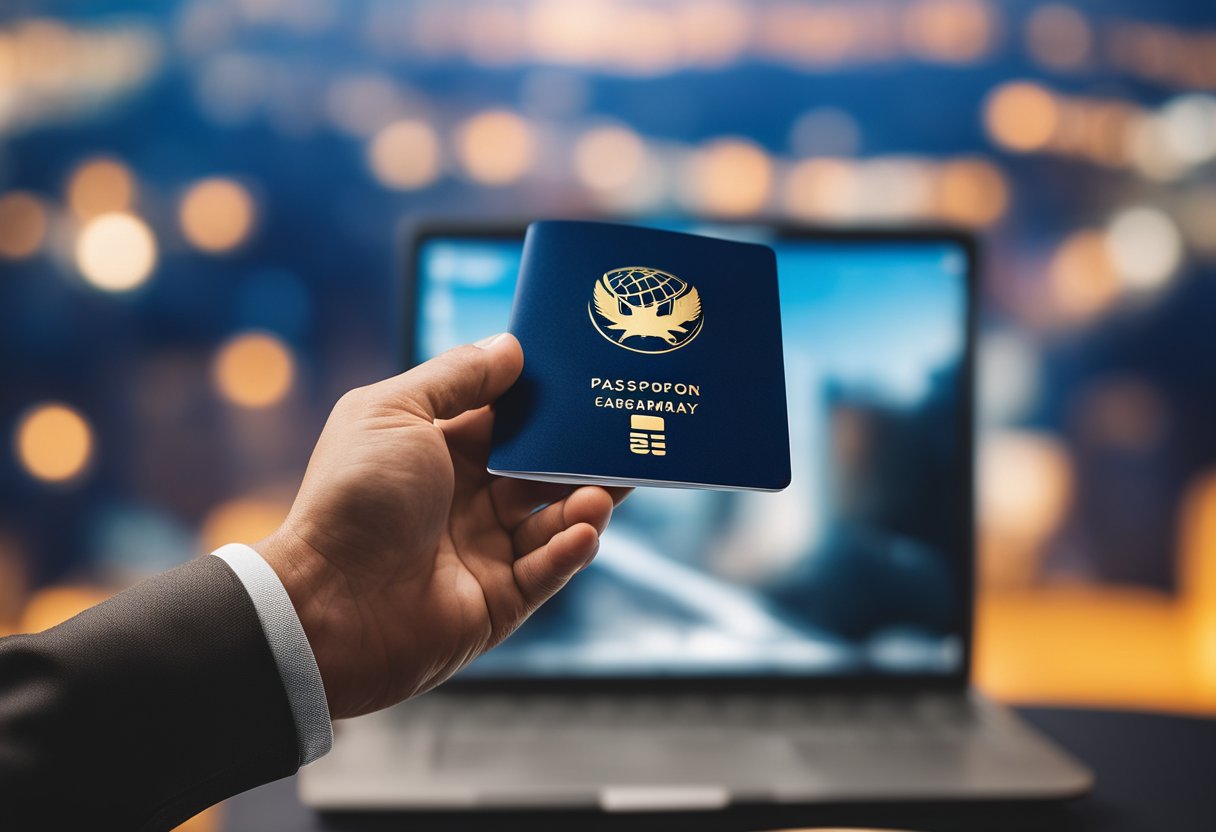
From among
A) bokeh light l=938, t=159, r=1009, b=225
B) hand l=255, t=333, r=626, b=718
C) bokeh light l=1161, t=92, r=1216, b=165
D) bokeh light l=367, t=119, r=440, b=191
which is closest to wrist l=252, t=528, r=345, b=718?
hand l=255, t=333, r=626, b=718

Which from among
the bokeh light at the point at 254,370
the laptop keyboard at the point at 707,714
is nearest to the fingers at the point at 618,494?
the laptop keyboard at the point at 707,714

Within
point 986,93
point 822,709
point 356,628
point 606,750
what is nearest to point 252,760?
point 356,628

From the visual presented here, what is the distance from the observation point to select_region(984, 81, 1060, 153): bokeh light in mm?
2191

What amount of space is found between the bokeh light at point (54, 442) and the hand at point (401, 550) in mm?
1833

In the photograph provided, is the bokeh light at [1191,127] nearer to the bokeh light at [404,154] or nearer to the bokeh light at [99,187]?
the bokeh light at [404,154]

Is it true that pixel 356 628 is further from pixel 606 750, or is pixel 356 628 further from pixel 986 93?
pixel 986 93

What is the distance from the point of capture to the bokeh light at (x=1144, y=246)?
2180 mm

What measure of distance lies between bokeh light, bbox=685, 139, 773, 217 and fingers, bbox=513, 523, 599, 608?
166 centimetres

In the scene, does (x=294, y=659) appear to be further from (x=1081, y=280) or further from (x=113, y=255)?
(x=1081, y=280)

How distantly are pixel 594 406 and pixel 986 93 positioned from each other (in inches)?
79.0

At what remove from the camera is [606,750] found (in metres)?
0.79

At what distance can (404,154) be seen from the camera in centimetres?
224

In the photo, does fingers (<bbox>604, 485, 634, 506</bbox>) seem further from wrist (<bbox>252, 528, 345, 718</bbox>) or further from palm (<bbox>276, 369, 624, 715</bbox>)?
wrist (<bbox>252, 528, 345, 718</bbox>)

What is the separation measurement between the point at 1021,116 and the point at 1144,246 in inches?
18.2
